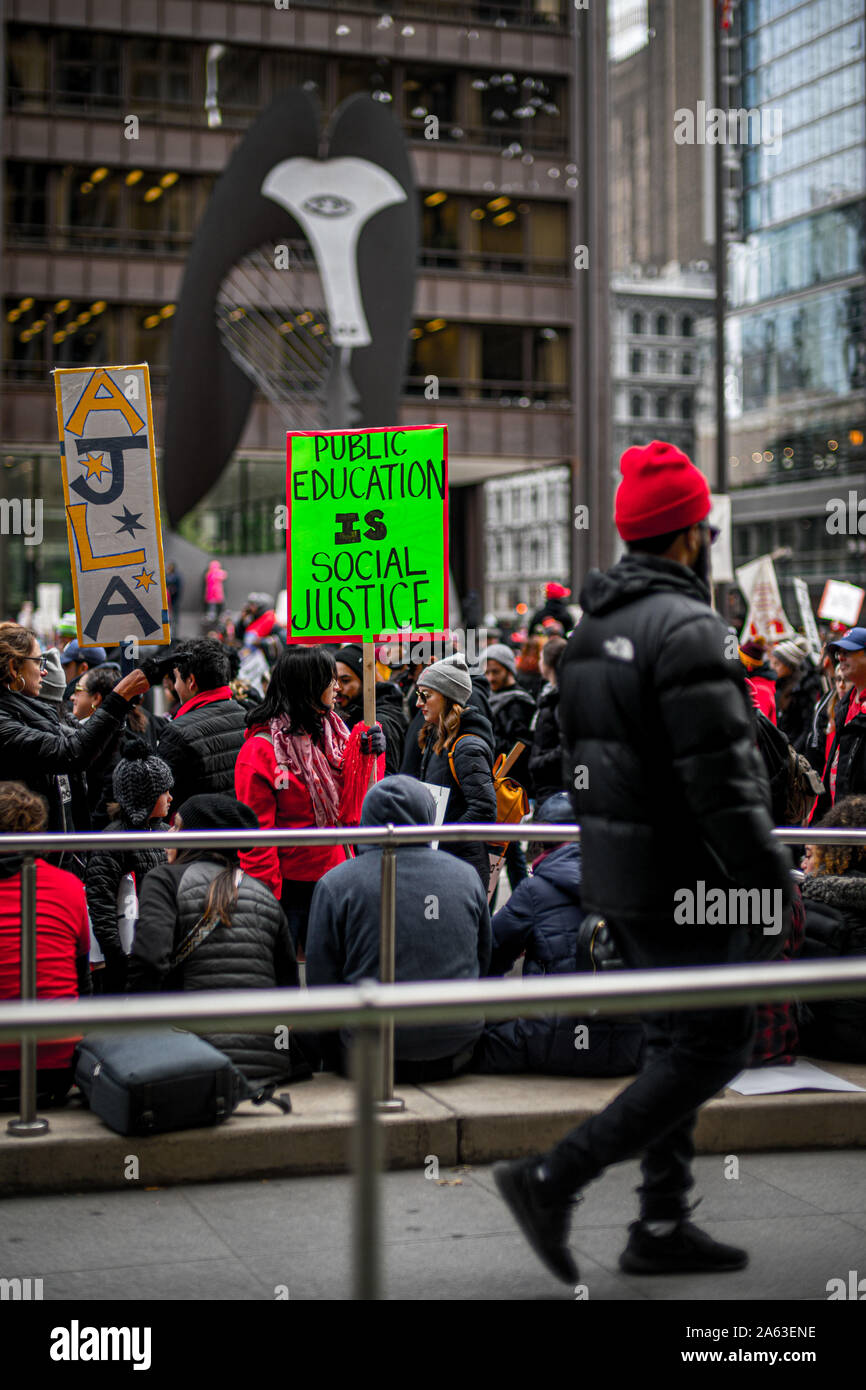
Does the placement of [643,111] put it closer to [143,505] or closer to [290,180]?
[290,180]

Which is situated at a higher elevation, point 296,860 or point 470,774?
point 470,774

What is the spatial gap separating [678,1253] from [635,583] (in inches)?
58.2

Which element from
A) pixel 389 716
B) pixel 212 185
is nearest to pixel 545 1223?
pixel 389 716

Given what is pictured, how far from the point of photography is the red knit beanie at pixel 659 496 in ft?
12.6

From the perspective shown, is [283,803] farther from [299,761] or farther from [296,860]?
[296,860]

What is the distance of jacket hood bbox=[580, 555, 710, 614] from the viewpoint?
367 centimetres

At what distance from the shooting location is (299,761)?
260 inches

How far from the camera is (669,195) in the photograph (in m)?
182

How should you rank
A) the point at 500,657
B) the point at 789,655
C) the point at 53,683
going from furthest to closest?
the point at 789,655 < the point at 500,657 < the point at 53,683

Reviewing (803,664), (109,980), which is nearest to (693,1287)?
(109,980)

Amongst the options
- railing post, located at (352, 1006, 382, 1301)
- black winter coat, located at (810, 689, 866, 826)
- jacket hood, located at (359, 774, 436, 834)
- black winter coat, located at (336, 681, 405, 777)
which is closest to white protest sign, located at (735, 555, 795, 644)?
black winter coat, located at (336, 681, 405, 777)

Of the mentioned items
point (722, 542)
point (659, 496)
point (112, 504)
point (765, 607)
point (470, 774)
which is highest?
point (722, 542)

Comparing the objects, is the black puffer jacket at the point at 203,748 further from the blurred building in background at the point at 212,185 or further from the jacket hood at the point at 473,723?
the blurred building in background at the point at 212,185
